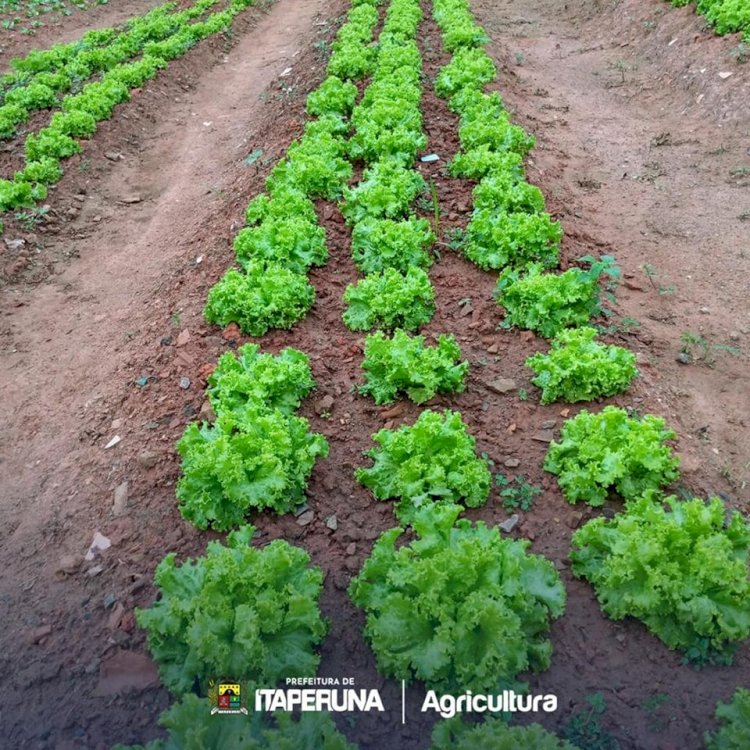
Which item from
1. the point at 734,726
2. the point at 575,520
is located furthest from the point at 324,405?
the point at 734,726

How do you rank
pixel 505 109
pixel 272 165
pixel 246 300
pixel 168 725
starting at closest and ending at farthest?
1. pixel 168 725
2. pixel 246 300
3. pixel 272 165
4. pixel 505 109

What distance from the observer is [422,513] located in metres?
4.93

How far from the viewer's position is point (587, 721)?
13.4ft

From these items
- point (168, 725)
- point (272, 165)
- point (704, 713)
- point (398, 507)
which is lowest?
point (704, 713)

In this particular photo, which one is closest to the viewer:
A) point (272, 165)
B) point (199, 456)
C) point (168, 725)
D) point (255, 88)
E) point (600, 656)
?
Result: point (168, 725)

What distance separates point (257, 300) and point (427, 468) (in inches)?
110

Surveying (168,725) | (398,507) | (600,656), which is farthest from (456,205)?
(168,725)

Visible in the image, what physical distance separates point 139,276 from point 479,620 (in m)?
7.08

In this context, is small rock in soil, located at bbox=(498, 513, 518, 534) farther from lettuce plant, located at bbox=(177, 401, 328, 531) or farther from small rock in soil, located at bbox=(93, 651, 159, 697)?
small rock in soil, located at bbox=(93, 651, 159, 697)

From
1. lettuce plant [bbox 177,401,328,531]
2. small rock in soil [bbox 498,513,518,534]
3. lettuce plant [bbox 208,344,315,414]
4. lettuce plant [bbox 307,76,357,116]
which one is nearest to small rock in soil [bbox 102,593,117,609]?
lettuce plant [bbox 177,401,328,531]

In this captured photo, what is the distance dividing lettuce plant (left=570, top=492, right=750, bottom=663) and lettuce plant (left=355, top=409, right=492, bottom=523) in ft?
3.64

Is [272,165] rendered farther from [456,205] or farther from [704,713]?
[704,713]

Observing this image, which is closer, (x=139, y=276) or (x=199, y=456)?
(x=199, y=456)

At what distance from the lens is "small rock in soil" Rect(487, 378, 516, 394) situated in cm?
658
